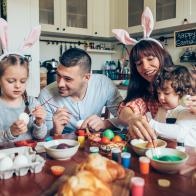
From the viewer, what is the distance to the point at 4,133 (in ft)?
4.20

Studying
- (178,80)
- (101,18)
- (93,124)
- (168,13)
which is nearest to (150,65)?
(178,80)

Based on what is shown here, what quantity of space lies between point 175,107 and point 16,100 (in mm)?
892

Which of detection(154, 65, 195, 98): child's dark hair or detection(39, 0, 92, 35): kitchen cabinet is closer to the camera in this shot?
detection(154, 65, 195, 98): child's dark hair

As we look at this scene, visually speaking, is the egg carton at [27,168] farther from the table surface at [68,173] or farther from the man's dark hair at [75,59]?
the man's dark hair at [75,59]

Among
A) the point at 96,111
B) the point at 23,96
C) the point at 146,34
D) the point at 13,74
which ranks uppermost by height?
the point at 146,34

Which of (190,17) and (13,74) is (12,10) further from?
(190,17)

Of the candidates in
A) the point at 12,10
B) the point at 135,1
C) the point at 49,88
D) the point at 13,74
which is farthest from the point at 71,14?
the point at 13,74

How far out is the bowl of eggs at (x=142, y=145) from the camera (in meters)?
0.97

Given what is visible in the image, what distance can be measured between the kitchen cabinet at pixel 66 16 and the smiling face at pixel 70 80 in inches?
67.7

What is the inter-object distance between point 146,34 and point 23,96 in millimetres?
825

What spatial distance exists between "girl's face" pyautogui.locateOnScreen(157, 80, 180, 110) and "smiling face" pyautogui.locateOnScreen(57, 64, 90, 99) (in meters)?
0.55

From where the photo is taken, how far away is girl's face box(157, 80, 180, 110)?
131 centimetres

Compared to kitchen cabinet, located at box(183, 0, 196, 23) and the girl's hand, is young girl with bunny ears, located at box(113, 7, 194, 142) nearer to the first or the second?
the girl's hand

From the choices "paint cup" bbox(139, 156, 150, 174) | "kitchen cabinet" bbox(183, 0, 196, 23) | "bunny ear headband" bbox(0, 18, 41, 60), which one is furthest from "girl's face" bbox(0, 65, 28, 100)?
"kitchen cabinet" bbox(183, 0, 196, 23)
